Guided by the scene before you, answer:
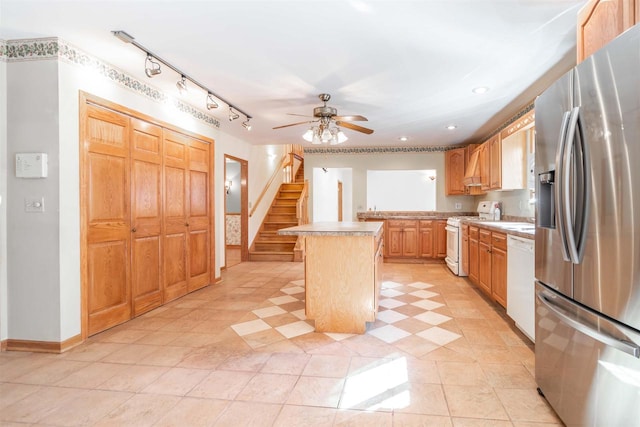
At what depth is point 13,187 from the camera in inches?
102

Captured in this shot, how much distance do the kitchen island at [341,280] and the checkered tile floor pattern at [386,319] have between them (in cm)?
15

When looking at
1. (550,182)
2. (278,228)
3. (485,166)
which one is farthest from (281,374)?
(278,228)

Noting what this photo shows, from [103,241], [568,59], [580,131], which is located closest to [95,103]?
[103,241]

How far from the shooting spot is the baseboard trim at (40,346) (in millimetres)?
2549

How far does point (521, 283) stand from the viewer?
2.78 m

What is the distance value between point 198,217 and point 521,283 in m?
3.73

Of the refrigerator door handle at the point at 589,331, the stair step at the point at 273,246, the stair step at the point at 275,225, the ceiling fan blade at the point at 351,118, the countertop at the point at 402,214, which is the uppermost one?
the ceiling fan blade at the point at 351,118

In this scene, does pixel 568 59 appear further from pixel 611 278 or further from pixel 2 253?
pixel 2 253

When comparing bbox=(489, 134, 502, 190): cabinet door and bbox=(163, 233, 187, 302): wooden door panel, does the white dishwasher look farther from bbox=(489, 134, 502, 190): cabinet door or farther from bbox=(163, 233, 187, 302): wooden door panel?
bbox=(163, 233, 187, 302): wooden door panel

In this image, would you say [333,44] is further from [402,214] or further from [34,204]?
→ [402,214]

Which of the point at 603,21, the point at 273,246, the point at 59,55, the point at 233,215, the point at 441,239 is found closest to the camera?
the point at 603,21

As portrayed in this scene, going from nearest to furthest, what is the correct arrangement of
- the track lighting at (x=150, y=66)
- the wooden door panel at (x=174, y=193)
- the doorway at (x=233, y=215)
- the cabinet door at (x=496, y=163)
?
1. the track lighting at (x=150, y=66)
2. the wooden door panel at (x=174, y=193)
3. the cabinet door at (x=496, y=163)
4. the doorway at (x=233, y=215)

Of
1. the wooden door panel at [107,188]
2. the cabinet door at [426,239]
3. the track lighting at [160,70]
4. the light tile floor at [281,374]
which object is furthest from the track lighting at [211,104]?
the cabinet door at [426,239]

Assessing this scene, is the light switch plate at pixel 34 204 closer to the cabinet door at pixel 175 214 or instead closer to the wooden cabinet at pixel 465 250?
the cabinet door at pixel 175 214
